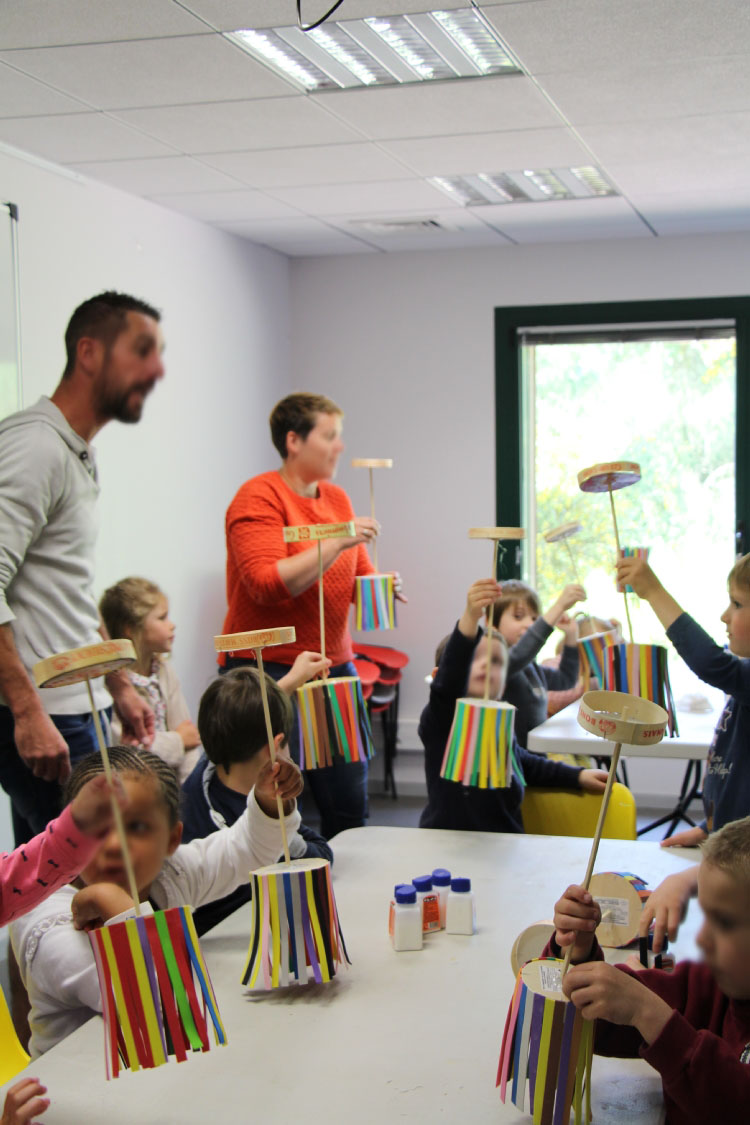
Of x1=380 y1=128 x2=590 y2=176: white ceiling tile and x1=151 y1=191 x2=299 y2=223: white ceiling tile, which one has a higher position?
x1=151 y1=191 x2=299 y2=223: white ceiling tile

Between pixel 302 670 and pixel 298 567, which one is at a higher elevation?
pixel 298 567

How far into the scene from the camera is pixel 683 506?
5219mm

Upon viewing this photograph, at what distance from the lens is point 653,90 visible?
286 centimetres

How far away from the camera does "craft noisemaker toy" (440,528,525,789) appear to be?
2082 millimetres

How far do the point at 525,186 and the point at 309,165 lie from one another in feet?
3.04

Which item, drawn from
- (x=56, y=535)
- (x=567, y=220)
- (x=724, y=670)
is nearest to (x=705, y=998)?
(x=724, y=670)

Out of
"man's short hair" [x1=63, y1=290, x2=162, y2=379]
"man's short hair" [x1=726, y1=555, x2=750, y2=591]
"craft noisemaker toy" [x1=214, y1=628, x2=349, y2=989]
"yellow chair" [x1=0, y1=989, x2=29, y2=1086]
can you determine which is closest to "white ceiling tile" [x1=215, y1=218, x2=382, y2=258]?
"man's short hair" [x1=63, y1=290, x2=162, y2=379]

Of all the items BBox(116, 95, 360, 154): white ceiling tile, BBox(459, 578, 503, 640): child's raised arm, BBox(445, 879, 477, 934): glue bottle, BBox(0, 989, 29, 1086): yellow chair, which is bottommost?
BBox(445, 879, 477, 934): glue bottle

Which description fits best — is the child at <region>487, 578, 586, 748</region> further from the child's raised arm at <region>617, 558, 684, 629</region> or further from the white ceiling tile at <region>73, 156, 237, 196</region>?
the white ceiling tile at <region>73, 156, 237, 196</region>

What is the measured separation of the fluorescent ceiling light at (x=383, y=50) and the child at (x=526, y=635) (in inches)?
54.3

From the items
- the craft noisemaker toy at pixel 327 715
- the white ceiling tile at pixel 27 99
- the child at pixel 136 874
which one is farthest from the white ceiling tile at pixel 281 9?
the child at pixel 136 874

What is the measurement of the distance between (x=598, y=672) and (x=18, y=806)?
1257 mm

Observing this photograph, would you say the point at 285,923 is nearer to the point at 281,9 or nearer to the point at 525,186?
the point at 281,9

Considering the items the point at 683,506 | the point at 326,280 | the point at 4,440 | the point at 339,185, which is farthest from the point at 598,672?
the point at 326,280
